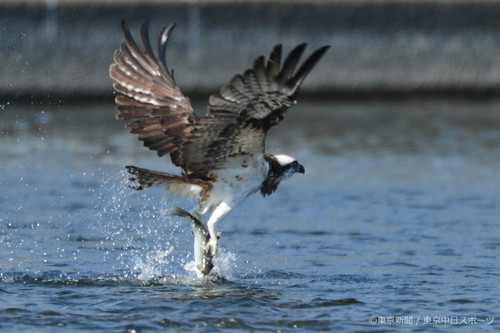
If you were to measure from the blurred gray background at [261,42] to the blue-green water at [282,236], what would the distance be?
40.8 inches

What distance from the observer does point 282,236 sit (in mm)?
9742

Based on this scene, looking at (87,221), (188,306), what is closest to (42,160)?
(87,221)

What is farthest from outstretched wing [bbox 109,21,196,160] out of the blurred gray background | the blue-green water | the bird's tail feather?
the blurred gray background

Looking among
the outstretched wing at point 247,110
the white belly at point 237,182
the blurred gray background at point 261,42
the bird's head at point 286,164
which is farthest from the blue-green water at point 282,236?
the blurred gray background at point 261,42

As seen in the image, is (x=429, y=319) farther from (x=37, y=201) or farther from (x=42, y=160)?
(x=42, y=160)

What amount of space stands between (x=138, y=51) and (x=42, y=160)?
4976mm

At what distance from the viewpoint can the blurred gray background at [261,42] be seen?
1675 cm

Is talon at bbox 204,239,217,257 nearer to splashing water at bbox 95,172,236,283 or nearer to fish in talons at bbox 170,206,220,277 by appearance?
fish in talons at bbox 170,206,220,277

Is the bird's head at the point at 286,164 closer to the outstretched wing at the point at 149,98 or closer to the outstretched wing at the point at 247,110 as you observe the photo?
the outstretched wing at the point at 247,110

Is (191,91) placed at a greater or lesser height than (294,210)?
greater

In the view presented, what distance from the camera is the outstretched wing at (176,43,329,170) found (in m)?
6.44

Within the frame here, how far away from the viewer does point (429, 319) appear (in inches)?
275

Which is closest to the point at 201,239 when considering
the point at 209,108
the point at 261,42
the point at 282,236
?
the point at 209,108

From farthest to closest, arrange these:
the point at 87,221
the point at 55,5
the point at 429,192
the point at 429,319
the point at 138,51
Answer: the point at 55,5, the point at 429,192, the point at 87,221, the point at 138,51, the point at 429,319
